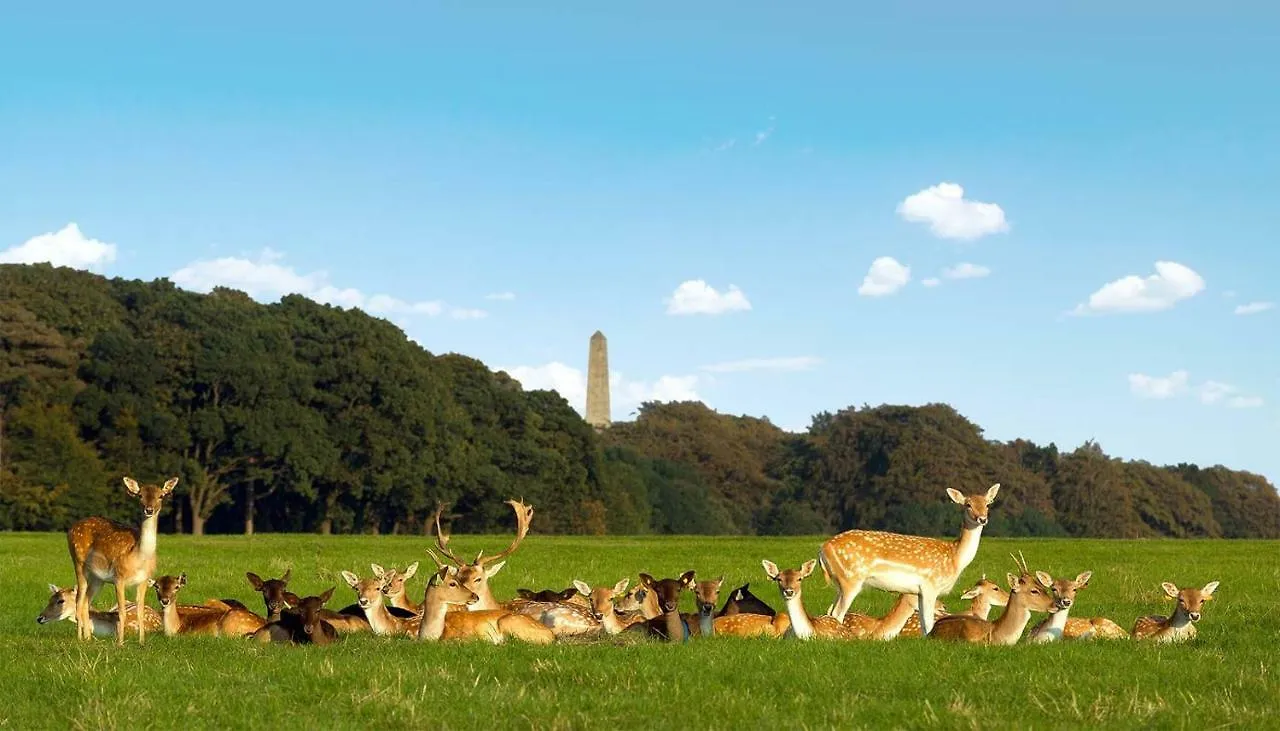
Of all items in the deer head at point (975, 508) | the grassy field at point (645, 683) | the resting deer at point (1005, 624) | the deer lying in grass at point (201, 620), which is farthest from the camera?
the deer head at point (975, 508)

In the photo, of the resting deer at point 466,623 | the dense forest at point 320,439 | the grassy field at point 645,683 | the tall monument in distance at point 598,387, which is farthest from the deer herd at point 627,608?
the tall monument in distance at point 598,387

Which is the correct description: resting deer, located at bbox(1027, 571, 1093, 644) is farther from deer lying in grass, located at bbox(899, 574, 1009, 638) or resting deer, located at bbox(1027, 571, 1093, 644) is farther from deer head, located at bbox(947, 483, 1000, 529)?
deer head, located at bbox(947, 483, 1000, 529)

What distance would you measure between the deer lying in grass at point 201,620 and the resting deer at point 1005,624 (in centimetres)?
642

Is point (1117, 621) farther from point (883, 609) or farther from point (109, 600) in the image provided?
point (109, 600)

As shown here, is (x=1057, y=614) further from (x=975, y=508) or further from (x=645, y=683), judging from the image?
(x=645, y=683)

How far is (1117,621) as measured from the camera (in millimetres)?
15906

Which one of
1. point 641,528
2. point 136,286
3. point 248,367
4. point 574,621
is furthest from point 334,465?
point 574,621

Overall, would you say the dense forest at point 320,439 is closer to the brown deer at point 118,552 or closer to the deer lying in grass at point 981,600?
the brown deer at point 118,552

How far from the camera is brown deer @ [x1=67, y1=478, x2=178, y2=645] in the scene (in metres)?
13.4

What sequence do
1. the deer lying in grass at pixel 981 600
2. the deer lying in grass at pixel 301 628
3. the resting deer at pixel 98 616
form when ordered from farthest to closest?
the resting deer at pixel 98 616, the deer lying in grass at pixel 981 600, the deer lying in grass at pixel 301 628

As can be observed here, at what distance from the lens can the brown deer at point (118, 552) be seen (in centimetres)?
1335

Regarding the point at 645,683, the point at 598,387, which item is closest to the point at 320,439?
the point at 598,387

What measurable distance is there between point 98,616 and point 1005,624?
29.6ft

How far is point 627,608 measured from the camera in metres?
15.2
